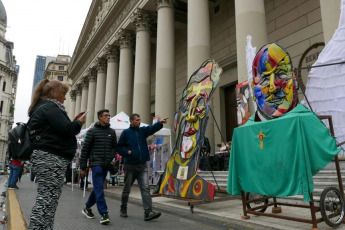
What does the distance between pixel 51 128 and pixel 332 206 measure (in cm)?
391

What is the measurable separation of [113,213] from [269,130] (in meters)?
3.65

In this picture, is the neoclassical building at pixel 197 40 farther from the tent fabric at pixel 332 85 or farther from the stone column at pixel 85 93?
the stone column at pixel 85 93

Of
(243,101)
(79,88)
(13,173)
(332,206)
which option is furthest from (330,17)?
(79,88)

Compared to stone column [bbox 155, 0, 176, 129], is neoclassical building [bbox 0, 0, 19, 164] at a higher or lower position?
higher

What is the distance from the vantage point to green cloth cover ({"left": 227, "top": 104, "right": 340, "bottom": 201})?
12.7 ft

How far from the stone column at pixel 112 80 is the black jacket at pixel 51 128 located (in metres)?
18.8

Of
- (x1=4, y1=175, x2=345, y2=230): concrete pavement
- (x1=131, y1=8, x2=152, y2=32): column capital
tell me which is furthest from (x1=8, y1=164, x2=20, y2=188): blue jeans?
(x1=131, y1=8, x2=152, y2=32): column capital

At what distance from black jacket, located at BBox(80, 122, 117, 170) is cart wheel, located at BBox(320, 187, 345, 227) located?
363 cm

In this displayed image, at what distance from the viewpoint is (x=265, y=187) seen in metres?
4.41

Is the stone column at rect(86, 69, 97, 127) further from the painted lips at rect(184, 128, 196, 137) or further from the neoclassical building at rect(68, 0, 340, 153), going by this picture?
the painted lips at rect(184, 128, 196, 137)

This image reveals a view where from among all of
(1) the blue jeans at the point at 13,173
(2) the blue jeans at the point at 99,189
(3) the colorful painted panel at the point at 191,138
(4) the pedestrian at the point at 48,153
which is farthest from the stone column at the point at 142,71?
(4) the pedestrian at the point at 48,153

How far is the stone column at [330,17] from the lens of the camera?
7.09m

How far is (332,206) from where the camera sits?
3.99 meters

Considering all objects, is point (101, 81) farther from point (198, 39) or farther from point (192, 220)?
point (192, 220)
